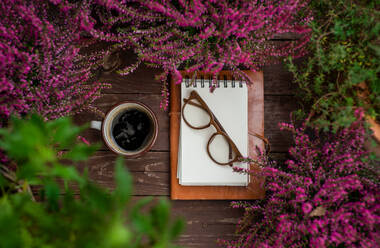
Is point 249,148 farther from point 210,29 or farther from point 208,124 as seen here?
point 210,29

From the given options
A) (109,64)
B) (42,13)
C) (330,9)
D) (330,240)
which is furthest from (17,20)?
(330,240)

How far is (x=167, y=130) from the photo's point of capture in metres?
1.07

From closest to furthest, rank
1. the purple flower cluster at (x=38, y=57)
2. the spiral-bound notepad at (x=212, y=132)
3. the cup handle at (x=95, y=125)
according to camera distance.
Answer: the purple flower cluster at (x=38, y=57) → the cup handle at (x=95, y=125) → the spiral-bound notepad at (x=212, y=132)

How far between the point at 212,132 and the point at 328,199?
413mm

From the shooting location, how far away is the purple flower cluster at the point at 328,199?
0.82m

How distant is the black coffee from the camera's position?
0.99 meters

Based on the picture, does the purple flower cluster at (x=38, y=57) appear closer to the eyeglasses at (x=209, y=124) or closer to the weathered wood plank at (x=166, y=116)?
the weathered wood plank at (x=166, y=116)

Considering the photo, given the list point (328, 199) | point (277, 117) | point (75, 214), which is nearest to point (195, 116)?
point (277, 117)

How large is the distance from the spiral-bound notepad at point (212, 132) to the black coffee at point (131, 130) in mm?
134

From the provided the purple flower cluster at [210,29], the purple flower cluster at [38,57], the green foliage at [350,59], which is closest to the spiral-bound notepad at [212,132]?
the purple flower cluster at [210,29]

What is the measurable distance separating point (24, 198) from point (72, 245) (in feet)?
0.51

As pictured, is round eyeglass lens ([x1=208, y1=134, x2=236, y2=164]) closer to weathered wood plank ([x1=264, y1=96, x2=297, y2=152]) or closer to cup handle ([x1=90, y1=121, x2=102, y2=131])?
weathered wood plank ([x1=264, y1=96, x2=297, y2=152])

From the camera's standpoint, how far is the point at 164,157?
3.51 feet

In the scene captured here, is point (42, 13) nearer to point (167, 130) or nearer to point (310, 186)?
point (167, 130)
